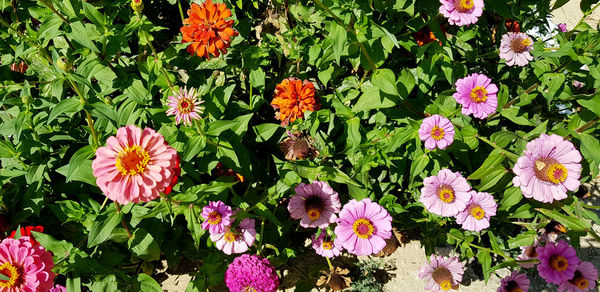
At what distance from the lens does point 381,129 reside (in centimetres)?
247

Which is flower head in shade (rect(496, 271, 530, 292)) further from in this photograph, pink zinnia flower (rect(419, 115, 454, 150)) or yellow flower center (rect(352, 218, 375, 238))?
pink zinnia flower (rect(419, 115, 454, 150))

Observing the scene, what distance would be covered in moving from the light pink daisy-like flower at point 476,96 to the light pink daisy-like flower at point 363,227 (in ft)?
2.31

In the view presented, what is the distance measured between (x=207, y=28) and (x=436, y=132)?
4.12 feet

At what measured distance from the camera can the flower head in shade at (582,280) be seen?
248 centimetres

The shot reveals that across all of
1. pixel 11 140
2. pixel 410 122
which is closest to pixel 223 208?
pixel 410 122

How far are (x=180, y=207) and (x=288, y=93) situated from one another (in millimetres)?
848

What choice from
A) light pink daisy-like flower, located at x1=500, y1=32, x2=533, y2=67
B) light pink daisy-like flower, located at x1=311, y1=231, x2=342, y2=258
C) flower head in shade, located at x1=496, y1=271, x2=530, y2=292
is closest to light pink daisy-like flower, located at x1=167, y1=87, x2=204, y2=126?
light pink daisy-like flower, located at x1=311, y1=231, x2=342, y2=258

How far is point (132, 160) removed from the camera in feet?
5.30

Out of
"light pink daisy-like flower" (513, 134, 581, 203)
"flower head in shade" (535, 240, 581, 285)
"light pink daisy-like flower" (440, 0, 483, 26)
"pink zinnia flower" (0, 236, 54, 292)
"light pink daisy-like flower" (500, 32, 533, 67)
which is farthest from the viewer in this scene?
"flower head in shade" (535, 240, 581, 285)

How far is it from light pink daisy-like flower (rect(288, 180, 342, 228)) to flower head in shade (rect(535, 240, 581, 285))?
4.18 feet

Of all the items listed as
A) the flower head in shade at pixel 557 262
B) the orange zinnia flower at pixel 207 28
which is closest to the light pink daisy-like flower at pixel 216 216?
the orange zinnia flower at pixel 207 28

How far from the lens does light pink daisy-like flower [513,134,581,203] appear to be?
78.0 inches

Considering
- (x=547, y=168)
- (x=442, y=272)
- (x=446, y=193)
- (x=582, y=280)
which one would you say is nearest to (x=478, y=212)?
(x=446, y=193)

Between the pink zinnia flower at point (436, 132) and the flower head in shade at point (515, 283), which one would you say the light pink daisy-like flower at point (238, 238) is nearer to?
the pink zinnia flower at point (436, 132)
